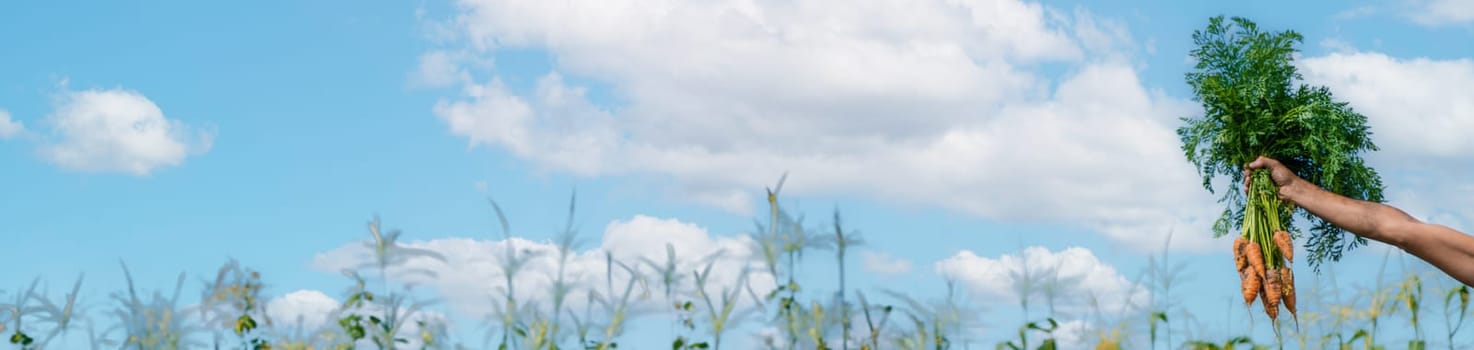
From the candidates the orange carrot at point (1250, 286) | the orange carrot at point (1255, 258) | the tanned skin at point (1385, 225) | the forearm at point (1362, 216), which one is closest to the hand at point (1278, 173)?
the tanned skin at point (1385, 225)

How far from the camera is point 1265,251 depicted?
17.8 feet

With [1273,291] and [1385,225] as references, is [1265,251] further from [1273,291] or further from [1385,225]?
[1385,225]

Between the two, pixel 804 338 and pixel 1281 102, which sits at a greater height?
pixel 1281 102

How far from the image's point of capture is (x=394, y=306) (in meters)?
2.65

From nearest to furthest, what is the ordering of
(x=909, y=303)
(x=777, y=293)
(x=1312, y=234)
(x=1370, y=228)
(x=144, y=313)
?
(x=777, y=293)
(x=909, y=303)
(x=144, y=313)
(x=1370, y=228)
(x=1312, y=234)

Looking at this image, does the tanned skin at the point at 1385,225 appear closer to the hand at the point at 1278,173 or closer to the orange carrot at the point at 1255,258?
the hand at the point at 1278,173

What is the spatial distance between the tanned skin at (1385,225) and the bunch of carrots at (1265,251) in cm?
7

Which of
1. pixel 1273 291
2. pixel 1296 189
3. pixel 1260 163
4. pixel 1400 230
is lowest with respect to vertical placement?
pixel 1273 291

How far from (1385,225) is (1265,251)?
25.7 inches

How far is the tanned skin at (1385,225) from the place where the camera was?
15.2ft

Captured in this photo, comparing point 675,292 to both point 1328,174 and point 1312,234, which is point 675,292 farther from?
point 1312,234

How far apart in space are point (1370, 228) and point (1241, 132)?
0.72 meters

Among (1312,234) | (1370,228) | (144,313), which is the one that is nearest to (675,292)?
(144,313)

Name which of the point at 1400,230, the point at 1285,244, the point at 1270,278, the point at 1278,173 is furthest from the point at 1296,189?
the point at 1400,230
